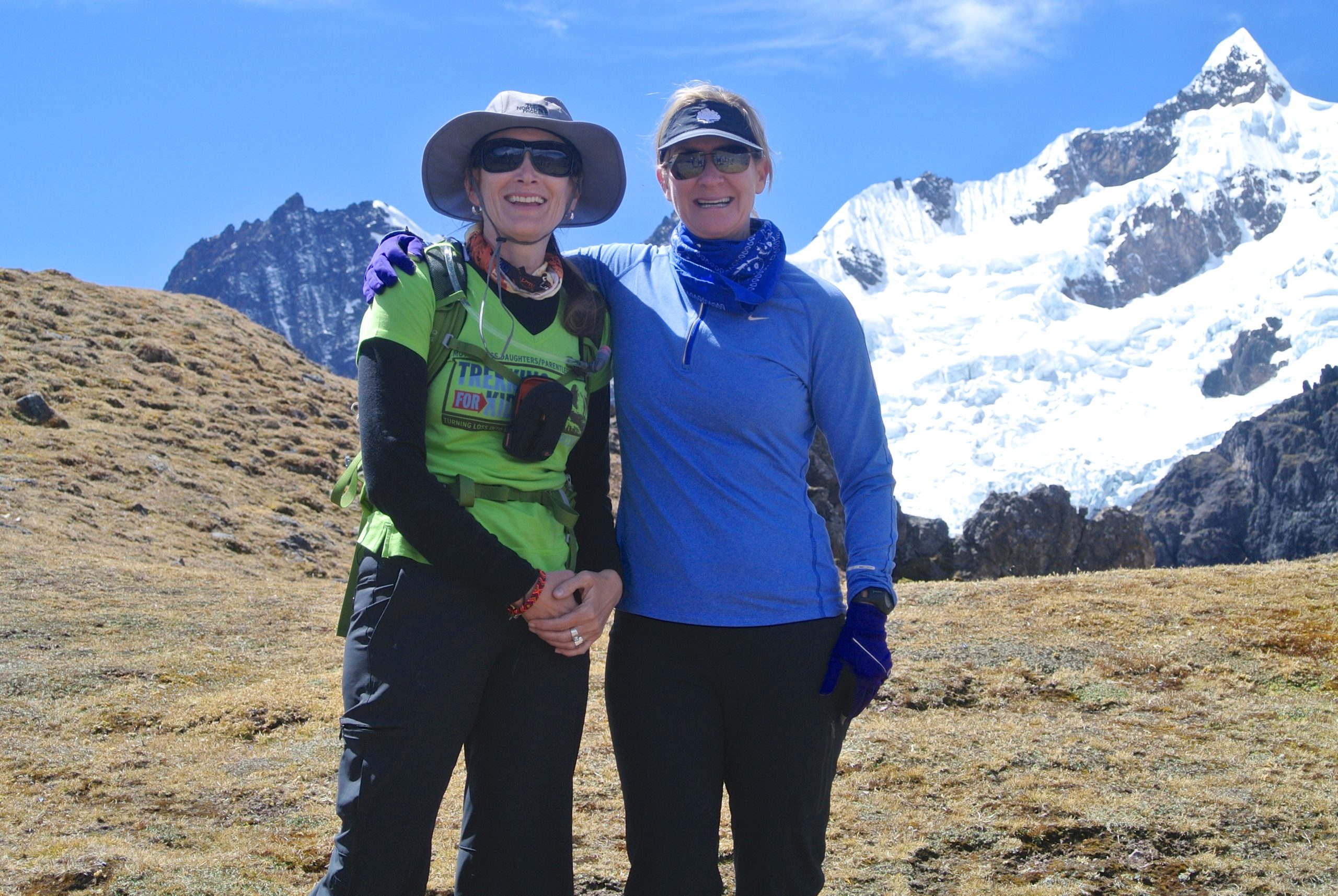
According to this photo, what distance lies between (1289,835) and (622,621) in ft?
13.6

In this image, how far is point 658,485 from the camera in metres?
4.11

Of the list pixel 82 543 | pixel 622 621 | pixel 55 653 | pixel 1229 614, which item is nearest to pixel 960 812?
pixel 622 621

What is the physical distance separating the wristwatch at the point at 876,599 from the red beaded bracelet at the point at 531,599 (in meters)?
1.21

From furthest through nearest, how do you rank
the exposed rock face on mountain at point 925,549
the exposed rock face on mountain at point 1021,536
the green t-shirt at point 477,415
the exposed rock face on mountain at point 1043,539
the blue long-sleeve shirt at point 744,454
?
the exposed rock face on mountain at point 1043,539 → the exposed rock face on mountain at point 1021,536 → the exposed rock face on mountain at point 925,549 → the blue long-sleeve shirt at point 744,454 → the green t-shirt at point 477,415

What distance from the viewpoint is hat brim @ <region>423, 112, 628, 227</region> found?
161 inches

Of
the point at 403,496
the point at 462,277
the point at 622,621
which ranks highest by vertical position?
the point at 462,277

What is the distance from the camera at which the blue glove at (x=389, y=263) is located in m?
3.66

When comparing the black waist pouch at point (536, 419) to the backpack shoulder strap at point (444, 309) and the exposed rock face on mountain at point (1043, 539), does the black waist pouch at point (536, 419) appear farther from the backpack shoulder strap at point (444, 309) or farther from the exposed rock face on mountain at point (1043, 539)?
the exposed rock face on mountain at point (1043, 539)

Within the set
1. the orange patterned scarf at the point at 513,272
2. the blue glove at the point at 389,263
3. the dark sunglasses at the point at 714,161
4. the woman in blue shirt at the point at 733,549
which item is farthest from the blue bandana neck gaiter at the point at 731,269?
the blue glove at the point at 389,263

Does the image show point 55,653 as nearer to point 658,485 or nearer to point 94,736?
point 94,736

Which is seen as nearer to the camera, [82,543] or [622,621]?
[622,621]

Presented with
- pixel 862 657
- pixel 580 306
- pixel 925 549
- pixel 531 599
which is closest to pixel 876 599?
pixel 862 657

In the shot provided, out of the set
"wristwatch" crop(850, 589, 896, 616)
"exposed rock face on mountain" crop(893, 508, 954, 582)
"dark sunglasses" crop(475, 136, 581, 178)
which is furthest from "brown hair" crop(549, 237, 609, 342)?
"exposed rock face on mountain" crop(893, 508, 954, 582)

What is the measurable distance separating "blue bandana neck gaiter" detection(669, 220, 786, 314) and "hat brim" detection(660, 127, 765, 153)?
0.34 meters
